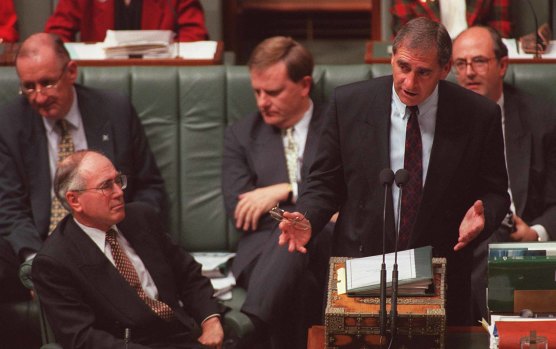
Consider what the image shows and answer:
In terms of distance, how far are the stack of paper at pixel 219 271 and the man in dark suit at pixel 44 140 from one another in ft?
1.01

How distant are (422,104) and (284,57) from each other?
1.19 meters

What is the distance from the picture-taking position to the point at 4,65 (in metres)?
5.11

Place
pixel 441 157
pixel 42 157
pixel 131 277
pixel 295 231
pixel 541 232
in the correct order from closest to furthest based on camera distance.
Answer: pixel 295 231, pixel 441 157, pixel 131 277, pixel 541 232, pixel 42 157

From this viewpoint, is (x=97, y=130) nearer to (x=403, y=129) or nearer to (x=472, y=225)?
(x=403, y=129)

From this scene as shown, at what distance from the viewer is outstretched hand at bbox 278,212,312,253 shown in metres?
3.17

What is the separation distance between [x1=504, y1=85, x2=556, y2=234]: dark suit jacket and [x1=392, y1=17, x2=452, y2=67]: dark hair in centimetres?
121

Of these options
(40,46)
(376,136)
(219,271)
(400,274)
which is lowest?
(219,271)

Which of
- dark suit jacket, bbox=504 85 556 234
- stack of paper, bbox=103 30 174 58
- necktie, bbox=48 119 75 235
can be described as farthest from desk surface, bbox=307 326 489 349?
stack of paper, bbox=103 30 174 58

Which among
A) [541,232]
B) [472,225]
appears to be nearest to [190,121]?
[541,232]

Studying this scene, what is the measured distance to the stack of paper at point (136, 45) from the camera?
514 cm

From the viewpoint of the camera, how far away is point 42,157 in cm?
456

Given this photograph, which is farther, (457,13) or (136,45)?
(457,13)

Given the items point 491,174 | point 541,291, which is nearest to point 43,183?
point 491,174

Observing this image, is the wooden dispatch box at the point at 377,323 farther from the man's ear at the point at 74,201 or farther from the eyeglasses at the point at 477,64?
the eyeglasses at the point at 477,64
